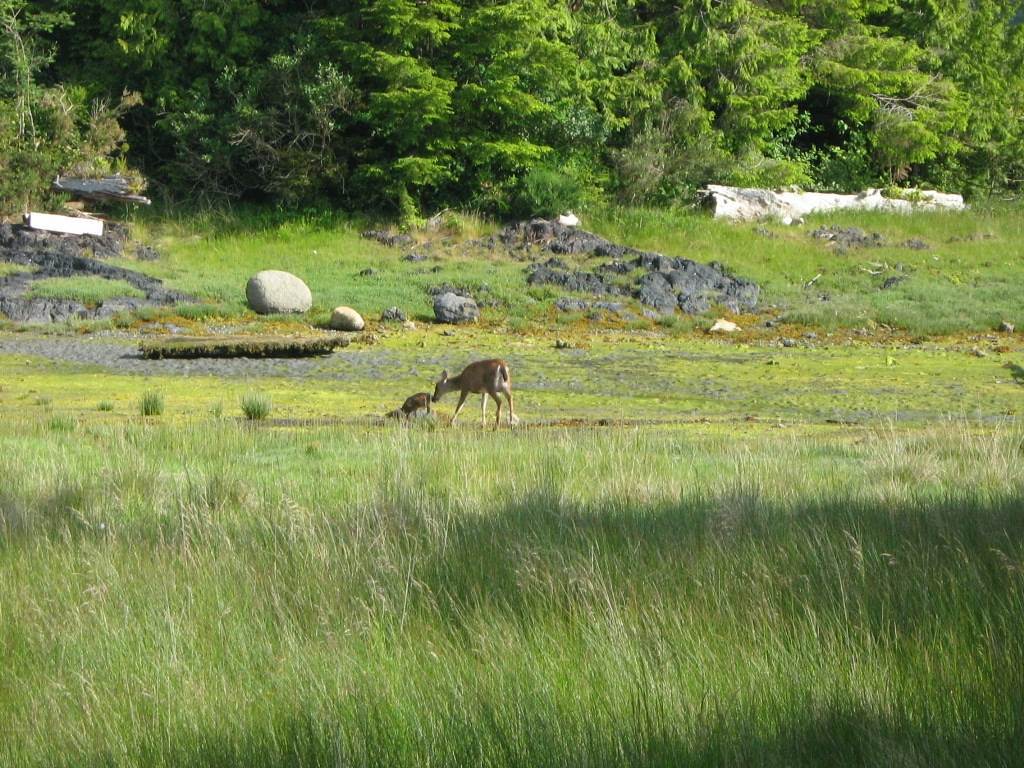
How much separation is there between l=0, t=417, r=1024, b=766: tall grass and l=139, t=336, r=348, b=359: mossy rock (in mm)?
15546

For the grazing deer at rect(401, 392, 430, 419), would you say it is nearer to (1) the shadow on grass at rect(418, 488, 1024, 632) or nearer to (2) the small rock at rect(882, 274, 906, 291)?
(1) the shadow on grass at rect(418, 488, 1024, 632)

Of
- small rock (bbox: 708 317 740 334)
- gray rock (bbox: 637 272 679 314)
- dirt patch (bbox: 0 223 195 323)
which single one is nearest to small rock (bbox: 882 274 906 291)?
small rock (bbox: 708 317 740 334)

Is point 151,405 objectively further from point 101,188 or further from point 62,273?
point 101,188

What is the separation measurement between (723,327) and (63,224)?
702 inches

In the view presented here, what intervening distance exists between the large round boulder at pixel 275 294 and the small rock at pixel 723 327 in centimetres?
953

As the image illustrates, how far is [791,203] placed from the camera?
1606 inches

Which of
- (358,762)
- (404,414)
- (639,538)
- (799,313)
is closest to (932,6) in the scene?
(799,313)

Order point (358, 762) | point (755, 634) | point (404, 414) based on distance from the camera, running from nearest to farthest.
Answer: point (358, 762)
point (755, 634)
point (404, 414)

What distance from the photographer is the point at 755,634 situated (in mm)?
5562

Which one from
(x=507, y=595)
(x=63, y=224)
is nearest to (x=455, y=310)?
(x=63, y=224)

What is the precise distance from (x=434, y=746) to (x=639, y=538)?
2.80 metres

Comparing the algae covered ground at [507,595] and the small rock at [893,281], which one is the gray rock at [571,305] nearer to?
the small rock at [893,281]

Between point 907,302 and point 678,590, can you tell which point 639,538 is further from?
point 907,302

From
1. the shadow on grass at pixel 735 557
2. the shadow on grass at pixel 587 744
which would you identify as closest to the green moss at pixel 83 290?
the shadow on grass at pixel 735 557
